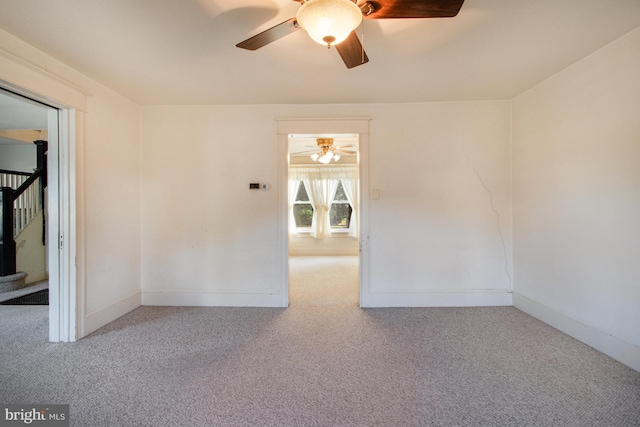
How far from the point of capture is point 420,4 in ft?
4.22

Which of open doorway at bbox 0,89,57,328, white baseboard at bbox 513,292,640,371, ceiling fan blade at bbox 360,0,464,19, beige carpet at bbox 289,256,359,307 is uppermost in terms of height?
ceiling fan blade at bbox 360,0,464,19

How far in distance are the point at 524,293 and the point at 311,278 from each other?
9.26 ft

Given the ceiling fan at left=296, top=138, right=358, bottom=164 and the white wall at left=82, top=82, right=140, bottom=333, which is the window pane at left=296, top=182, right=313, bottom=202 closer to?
the ceiling fan at left=296, top=138, right=358, bottom=164

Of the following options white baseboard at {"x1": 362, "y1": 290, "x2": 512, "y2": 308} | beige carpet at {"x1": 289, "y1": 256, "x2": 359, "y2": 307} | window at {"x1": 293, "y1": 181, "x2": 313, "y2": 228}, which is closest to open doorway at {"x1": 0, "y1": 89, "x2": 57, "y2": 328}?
beige carpet at {"x1": 289, "y1": 256, "x2": 359, "y2": 307}

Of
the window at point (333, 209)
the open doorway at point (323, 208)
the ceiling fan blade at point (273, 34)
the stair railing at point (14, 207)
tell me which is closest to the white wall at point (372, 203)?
the ceiling fan blade at point (273, 34)

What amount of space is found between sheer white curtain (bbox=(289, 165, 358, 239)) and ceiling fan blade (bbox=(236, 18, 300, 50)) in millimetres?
5000

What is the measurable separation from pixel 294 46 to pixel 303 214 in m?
5.09

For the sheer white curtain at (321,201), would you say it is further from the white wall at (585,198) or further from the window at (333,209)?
the white wall at (585,198)

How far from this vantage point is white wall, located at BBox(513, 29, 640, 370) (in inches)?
75.5

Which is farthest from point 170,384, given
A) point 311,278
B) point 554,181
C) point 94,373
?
point 554,181

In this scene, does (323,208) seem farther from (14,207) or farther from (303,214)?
(14,207)

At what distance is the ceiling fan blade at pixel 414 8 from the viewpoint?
Answer: 4.17ft

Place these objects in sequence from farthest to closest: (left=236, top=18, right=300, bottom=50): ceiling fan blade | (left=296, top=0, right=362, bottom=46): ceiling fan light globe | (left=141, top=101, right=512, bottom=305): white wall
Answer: (left=141, top=101, right=512, bottom=305): white wall → (left=236, top=18, right=300, bottom=50): ceiling fan blade → (left=296, top=0, right=362, bottom=46): ceiling fan light globe

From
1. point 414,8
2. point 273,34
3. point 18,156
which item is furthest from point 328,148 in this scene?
point 18,156
